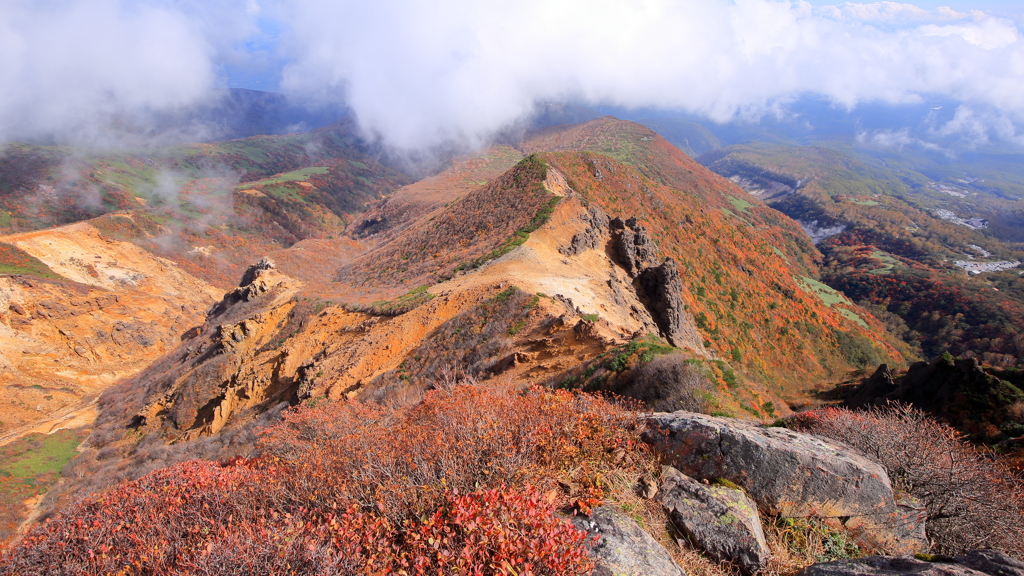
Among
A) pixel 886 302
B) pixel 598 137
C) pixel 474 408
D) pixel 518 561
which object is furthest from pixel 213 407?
pixel 598 137

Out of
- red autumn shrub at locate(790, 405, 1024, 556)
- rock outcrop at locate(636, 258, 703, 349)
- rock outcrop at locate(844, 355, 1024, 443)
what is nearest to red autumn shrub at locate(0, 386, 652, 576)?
red autumn shrub at locate(790, 405, 1024, 556)

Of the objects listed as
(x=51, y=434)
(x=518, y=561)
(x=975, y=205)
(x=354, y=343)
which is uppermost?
(x=518, y=561)

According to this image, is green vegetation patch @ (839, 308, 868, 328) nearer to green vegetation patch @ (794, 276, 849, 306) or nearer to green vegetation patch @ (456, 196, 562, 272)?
green vegetation patch @ (794, 276, 849, 306)

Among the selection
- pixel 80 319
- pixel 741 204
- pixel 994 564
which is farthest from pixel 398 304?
pixel 741 204

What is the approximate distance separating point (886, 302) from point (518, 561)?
8814 centimetres

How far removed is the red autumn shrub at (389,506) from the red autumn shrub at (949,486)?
11.6ft

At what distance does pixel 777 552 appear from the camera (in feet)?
14.0

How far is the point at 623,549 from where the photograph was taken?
363 cm

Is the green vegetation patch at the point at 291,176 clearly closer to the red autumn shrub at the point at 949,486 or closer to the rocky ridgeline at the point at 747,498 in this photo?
the rocky ridgeline at the point at 747,498

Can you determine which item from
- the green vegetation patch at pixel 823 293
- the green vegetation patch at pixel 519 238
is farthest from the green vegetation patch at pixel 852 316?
the green vegetation patch at pixel 519 238

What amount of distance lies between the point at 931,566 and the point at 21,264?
A: 60058 millimetres

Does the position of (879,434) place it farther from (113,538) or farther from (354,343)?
(354,343)

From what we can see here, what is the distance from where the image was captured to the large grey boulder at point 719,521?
413cm

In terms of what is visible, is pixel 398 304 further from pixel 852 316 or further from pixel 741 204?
pixel 741 204
